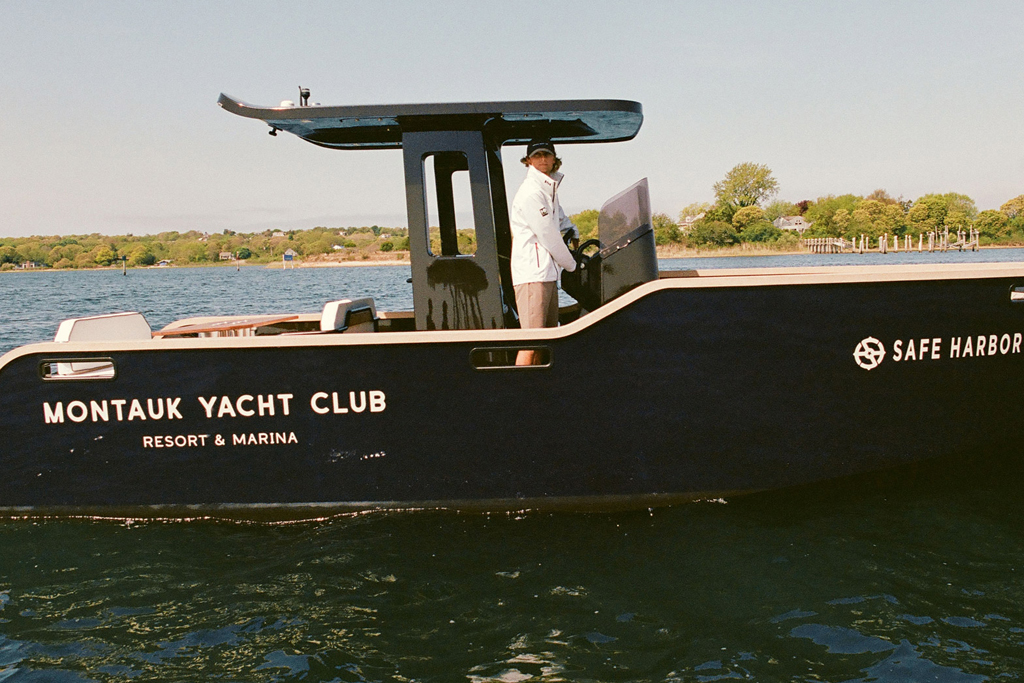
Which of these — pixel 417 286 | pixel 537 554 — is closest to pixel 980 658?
pixel 537 554

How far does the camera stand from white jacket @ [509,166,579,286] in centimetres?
433

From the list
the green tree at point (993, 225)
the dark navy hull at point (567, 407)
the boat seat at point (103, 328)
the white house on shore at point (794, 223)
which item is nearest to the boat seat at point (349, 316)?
the dark navy hull at point (567, 407)

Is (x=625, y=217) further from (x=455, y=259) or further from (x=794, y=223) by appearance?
(x=794, y=223)

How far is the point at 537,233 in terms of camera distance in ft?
14.2

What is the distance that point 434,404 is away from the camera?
4.06m

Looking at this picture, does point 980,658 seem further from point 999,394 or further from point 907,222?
point 907,222

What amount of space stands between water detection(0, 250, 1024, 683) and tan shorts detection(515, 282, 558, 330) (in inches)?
47.0

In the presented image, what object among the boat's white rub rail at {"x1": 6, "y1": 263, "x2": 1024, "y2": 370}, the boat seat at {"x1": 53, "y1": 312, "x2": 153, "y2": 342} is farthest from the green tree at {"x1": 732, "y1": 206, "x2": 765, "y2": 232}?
the boat seat at {"x1": 53, "y1": 312, "x2": 153, "y2": 342}

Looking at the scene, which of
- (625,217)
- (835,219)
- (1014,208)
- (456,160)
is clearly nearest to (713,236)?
(835,219)

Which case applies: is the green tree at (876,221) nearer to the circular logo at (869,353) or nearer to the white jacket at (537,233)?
the circular logo at (869,353)

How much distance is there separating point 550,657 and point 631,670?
0.35 m

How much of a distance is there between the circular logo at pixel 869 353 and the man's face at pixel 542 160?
207 cm

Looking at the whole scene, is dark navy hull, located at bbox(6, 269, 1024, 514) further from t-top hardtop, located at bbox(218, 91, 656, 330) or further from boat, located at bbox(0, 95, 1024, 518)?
t-top hardtop, located at bbox(218, 91, 656, 330)

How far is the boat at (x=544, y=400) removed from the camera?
3.96 meters
